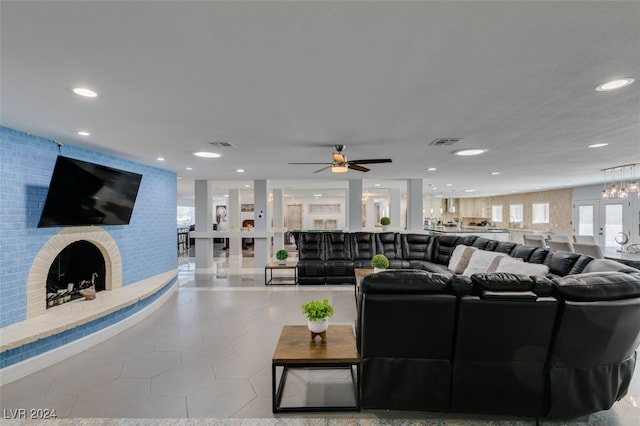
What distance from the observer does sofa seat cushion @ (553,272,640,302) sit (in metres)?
1.91

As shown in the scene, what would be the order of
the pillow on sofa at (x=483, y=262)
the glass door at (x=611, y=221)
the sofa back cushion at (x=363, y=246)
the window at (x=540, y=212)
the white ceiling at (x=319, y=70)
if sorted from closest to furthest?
the white ceiling at (x=319, y=70) < the pillow on sofa at (x=483, y=262) < the sofa back cushion at (x=363, y=246) < the glass door at (x=611, y=221) < the window at (x=540, y=212)

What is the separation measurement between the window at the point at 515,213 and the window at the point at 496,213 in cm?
84

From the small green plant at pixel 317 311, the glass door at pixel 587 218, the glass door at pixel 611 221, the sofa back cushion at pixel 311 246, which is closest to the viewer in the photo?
the small green plant at pixel 317 311

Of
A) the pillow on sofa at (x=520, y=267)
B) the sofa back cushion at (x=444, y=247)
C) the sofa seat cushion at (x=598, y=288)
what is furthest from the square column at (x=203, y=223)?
the sofa seat cushion at (x=598, y=288)

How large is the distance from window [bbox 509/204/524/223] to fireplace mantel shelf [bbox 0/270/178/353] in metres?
13.7

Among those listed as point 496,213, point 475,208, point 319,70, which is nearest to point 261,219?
point 319,70

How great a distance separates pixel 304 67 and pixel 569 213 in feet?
38.4

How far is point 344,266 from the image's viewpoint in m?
6.17

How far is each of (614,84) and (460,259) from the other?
12.6ft

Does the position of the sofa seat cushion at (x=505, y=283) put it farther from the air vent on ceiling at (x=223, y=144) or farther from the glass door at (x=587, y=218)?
the glass door at (x=587, y=218)

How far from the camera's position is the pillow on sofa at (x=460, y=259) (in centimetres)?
515

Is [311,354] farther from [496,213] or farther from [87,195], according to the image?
[496,213]

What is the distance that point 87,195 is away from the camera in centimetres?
351

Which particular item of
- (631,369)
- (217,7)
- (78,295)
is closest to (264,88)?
(217,7)
